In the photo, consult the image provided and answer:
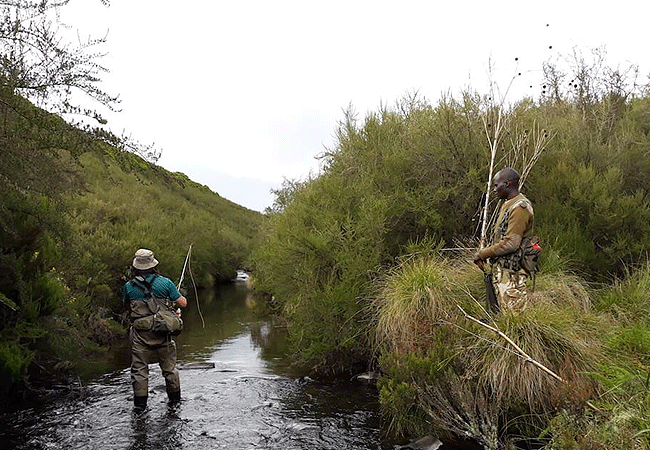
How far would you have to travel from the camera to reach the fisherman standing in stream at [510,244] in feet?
20.9

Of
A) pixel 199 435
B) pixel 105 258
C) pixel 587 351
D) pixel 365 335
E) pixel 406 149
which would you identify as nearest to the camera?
pixel 587 351

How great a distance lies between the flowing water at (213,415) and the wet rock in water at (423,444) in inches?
10.0

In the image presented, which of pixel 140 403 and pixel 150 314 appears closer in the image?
pixel 140 403

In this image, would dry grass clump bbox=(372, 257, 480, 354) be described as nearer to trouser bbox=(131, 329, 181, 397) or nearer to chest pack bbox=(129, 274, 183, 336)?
chest pack bbox=(129, 274, 183, 336)

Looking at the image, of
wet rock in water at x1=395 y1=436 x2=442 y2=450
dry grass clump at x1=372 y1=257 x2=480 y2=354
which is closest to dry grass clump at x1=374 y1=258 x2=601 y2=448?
dry grass clump at x1=372 y1=257 x2=480 y2=354

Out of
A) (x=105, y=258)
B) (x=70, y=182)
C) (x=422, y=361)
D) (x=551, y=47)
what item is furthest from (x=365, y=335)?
(x=105, y=258)

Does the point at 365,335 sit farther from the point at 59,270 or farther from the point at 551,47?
the point at 551,47

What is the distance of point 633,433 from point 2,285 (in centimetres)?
751

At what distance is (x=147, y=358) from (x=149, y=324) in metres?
0.50

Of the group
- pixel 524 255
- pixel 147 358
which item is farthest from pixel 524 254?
pixel 147 358

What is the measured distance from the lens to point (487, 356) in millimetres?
5863

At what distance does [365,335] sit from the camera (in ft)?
29.0

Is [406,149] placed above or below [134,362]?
above

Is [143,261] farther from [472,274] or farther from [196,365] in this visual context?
[472,274]
